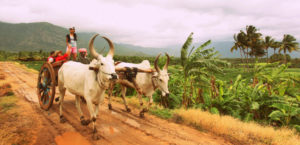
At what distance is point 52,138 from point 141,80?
3067 millimetres

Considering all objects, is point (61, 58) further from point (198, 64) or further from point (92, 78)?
point (198, 64)

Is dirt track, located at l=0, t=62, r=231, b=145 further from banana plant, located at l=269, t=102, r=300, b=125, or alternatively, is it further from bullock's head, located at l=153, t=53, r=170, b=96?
banana plant, located at l=269, t=102, r=300, b=125

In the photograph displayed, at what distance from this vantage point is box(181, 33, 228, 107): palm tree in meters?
6.21

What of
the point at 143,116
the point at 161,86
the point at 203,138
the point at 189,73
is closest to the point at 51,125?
the point at 143,116

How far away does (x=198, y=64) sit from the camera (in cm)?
634

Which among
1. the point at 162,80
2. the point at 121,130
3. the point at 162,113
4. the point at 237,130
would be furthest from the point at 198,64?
the point at 121,130

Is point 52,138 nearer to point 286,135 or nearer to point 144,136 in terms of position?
point 144,136

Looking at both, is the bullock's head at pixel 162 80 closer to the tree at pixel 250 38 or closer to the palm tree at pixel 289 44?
the tree at pixel 250 38

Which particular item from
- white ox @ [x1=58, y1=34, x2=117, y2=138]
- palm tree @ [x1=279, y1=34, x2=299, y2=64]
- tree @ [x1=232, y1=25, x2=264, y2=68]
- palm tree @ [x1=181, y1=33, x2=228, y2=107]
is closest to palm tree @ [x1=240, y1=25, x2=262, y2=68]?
tree @ [x1=232, y1=25, x2=264, y2=68]

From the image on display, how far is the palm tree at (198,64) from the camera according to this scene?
621 centimetres

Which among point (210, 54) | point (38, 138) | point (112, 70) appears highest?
point (210, 54)

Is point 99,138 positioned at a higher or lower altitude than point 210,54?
lower

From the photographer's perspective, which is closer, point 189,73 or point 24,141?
point 24,141

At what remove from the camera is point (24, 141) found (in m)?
3.46
